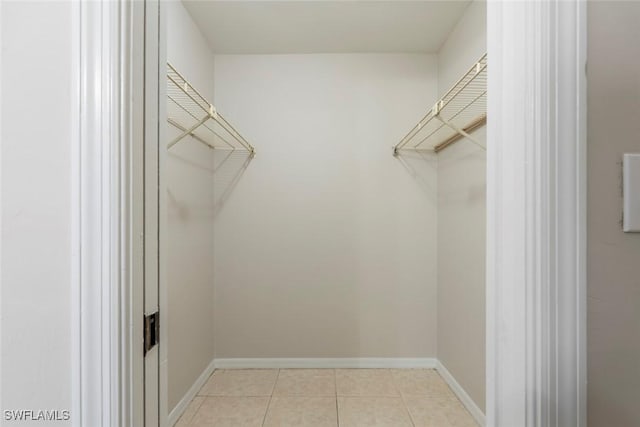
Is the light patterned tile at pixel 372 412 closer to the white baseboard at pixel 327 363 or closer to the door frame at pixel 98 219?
the white baseboard at pixel 327 363

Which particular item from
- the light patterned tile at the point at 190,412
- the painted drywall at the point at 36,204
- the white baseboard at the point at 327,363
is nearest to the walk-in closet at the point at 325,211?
the white baseboard at the point at 327,363

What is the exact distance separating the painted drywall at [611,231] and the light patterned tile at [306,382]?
195cm

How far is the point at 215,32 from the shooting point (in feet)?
7.59

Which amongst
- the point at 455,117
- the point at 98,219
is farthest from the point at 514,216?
the point at 455,117

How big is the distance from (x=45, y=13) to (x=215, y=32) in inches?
80.4

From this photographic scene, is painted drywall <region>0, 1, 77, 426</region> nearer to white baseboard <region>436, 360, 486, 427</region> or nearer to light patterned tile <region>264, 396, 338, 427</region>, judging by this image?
light patterned tile <region>264, 396, 338, 427</region>

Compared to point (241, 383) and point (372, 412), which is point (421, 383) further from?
point (241, 383)

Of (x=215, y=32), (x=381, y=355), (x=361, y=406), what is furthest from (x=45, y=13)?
(x=381, y=355)

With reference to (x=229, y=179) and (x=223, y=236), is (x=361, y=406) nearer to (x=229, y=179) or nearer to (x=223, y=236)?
(x=223, y=236)

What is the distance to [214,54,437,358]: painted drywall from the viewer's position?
2.60 metres

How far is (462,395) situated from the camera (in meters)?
2.09

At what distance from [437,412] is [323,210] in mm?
1560

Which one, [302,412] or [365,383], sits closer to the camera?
[302,412]

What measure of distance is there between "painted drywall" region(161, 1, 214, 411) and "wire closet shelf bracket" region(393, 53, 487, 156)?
Result: 58.8 inches
